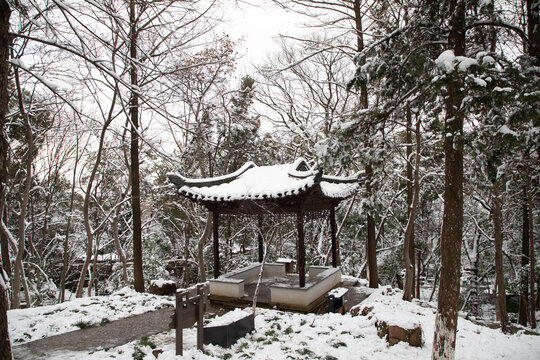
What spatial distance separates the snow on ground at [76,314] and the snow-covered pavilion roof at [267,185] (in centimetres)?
283

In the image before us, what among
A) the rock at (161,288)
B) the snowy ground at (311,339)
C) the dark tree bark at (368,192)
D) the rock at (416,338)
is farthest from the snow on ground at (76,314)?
the dark tree bark at (368,192)

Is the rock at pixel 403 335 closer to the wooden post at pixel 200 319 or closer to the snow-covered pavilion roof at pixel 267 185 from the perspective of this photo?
the wooden post at pixel 200 319

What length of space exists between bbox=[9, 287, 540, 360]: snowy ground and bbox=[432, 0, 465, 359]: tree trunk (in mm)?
789

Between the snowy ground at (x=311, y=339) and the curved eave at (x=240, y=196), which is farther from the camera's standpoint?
the curved eave at (x=240, y=196)

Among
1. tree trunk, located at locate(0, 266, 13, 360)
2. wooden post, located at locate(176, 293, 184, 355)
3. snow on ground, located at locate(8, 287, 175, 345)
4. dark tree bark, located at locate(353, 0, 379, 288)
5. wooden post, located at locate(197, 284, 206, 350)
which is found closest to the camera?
tree trunk, located at locate(0, 266, 13, 360)

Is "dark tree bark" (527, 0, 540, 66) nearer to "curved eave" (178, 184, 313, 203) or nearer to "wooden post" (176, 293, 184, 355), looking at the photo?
"curved eave" (178, 184, 313, 203)

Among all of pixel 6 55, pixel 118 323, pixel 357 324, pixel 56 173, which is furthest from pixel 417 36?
pixel 56 173

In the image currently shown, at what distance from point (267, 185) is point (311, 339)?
142 inches

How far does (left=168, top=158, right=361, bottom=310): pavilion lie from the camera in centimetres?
722

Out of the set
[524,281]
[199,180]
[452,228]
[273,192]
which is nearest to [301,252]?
[273,192]

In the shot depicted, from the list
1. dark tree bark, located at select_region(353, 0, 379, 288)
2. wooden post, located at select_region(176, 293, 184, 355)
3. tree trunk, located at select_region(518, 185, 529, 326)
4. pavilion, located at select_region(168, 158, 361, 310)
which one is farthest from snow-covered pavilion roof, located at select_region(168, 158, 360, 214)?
tree trunk, located at select_region(518, 185, 529, 326)

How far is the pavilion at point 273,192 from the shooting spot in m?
7.22

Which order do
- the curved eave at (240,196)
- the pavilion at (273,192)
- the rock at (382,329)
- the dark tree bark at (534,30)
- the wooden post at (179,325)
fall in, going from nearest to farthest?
the dark tree bark at (534,30) → the wooden post at (179,325) → the rock at (382,329) → the curved eave at (240,196) → the pavilion at (273,192)

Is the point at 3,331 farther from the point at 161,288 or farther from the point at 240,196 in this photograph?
the point at 161,288
